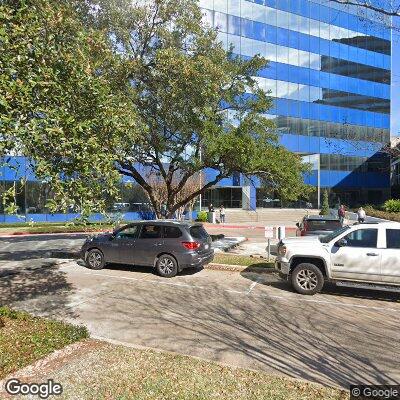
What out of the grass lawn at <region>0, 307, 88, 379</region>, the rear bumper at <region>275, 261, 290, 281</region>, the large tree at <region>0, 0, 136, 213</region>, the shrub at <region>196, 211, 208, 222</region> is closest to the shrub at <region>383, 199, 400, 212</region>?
the shrub at <region>196, 211, 208, 222</region>

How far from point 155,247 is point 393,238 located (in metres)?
6.58

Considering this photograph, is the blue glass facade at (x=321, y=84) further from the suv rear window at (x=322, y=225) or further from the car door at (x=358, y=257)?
the car door at (x=358, y=257)

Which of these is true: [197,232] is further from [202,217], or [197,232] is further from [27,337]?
[202,217]

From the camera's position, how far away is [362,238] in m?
9.78

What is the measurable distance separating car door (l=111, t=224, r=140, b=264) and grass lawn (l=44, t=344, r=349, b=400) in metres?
7.01

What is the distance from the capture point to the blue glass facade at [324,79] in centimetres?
4734

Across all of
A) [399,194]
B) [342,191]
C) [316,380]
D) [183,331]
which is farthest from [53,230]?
[399,194]

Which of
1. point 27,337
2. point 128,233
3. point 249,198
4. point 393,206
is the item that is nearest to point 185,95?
point 128,233

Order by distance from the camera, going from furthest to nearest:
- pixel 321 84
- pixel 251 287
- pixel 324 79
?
pixel 324 79 < pixel 321 84 < pixel 251 287

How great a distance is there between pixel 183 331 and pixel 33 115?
438 cm

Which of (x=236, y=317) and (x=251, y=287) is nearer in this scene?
(x=236, y=317)

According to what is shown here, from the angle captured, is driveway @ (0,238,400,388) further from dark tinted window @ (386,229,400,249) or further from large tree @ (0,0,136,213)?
large tree @ (0,0,136,213)

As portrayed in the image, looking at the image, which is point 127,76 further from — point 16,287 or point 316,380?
point 316,380

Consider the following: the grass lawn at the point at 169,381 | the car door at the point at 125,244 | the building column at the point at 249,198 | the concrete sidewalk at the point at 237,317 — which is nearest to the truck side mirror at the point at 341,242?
the concrete sidewalk at the point at 237,317
